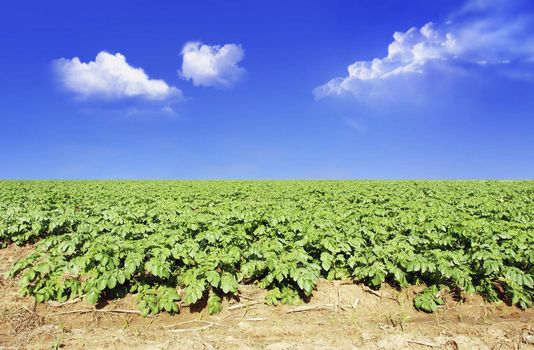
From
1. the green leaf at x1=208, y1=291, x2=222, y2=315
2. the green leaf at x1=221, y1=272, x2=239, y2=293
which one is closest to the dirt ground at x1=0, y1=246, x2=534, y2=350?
the green leaf at x1=208, y1=291, x2=222, y2=315

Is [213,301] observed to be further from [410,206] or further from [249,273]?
[410,206]

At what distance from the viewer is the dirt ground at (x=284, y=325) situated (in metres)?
4.87

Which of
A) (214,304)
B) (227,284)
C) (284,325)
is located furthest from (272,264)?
(214,304)

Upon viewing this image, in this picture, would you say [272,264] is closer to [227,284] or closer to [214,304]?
[227,284]

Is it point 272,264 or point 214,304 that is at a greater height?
point 272,264

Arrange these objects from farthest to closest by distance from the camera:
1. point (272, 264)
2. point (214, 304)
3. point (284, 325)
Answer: point (272, 264)
point (214, 304)
point (284, 325)

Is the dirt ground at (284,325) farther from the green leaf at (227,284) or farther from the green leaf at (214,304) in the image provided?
the green leaf at (227,284)

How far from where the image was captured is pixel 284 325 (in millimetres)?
5301

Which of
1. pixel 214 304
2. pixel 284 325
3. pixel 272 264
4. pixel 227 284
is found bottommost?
pixel 284 325

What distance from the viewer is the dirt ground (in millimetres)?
4871

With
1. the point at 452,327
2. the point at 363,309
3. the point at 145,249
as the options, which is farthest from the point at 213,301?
the point at 452,327

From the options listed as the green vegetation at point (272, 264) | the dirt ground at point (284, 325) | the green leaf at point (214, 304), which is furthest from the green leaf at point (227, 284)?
the dirt ground at point (284, 325)

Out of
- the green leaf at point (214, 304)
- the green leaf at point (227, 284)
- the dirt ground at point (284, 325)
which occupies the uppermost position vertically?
the green leaf at point (227, 284)

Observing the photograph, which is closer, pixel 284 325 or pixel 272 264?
pixel 284 325
